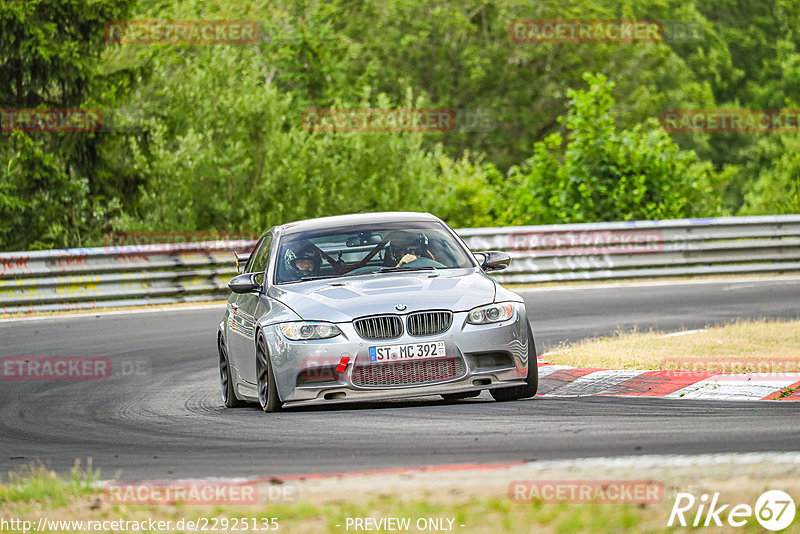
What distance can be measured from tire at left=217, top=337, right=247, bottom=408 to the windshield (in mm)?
1011

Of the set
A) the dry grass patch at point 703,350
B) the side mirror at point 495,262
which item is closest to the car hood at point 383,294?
the side mirror at point 495,262

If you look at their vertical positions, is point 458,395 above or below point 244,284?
below

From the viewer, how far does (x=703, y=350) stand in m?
12.4

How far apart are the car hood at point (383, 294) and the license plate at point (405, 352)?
0.25 m

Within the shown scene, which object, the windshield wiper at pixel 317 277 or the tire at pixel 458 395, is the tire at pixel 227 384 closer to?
the windshield wiper at pixel 317 277

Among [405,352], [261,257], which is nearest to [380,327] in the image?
[405,352]

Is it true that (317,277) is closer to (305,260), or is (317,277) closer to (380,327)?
(305,260)

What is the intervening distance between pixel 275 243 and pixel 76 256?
10.6m

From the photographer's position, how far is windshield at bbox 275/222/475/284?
10250mm

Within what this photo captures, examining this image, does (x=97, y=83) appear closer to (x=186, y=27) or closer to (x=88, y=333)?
(x=186, y=27)

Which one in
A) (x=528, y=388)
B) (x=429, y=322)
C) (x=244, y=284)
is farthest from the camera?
(x=244, y=284)

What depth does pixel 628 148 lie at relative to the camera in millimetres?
26438

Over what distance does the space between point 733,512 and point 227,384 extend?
6.43 m

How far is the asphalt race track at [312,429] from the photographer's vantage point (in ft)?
22.4
